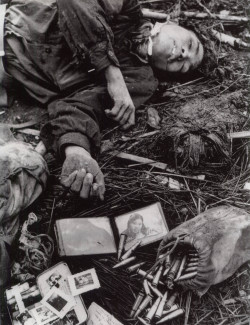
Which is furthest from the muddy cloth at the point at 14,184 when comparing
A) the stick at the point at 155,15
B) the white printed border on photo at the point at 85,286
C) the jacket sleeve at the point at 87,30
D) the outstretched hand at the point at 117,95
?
the stick at the point at 155,15

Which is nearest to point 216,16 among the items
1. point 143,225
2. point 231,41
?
point 231,41

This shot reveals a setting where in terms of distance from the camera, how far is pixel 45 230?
273cm

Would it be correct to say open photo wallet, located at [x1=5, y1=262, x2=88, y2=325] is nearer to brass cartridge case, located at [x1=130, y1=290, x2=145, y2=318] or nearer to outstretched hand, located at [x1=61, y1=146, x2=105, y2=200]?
brass cartridge case, located at [x1=130, y1=290, x2=145, y2=318]

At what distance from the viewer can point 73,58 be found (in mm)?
3172

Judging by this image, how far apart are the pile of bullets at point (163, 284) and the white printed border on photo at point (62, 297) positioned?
38cm

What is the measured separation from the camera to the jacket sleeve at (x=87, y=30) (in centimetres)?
287

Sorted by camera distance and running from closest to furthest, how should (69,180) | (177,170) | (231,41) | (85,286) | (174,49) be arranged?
(85,286) < (69,180) < (177,170) < (174,49) < (231,41)

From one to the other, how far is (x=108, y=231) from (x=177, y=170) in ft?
2.46

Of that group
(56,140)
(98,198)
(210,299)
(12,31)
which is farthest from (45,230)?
(12,31)

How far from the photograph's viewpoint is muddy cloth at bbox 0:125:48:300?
7.79 ft

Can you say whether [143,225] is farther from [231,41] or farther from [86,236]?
[231,41]

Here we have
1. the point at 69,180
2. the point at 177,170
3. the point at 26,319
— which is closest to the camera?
the point at 26,319

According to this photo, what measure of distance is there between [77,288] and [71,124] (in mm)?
1176

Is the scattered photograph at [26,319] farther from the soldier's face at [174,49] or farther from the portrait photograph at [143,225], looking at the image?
the soldier's face at [174,49]
